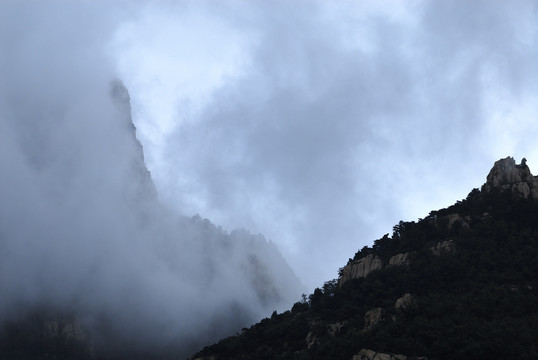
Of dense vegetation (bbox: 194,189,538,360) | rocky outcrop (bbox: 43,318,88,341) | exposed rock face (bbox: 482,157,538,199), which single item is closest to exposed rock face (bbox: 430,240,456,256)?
dense vegetation (bbox: 194,189,538,360)

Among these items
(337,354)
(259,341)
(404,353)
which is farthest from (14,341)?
(404,353)

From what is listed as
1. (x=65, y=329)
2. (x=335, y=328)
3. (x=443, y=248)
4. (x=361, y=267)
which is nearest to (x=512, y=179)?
(x=443, y=248)

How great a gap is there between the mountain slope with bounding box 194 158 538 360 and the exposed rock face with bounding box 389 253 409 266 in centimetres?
21

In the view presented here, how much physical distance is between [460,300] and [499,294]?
5.98 metres

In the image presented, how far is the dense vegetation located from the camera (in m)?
108

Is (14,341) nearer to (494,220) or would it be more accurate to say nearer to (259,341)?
(259,341)

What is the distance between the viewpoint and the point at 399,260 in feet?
484

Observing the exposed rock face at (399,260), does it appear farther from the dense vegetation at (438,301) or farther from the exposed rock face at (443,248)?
the exposed rock face at (443,248)

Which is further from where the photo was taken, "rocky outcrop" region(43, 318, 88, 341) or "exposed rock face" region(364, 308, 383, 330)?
"rocky outcrop" region(43, 318, 88, 341)

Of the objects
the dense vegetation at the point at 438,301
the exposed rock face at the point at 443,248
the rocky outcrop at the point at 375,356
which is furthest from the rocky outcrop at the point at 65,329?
the rocky outcrop at the point at 375,356

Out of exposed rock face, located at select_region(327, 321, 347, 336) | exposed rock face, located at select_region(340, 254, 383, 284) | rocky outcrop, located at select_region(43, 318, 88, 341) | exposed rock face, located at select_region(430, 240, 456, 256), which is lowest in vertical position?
exposed rock face, located at select_region(327, 321, 347, 336)

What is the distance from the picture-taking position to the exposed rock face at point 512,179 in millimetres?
150500

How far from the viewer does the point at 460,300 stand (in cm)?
12094

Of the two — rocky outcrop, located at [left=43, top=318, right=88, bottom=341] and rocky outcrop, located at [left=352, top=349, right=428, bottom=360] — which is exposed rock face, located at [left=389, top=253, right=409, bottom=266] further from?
rocky outcrop, located at [left=43, top=318, right=88, bottom=341]
